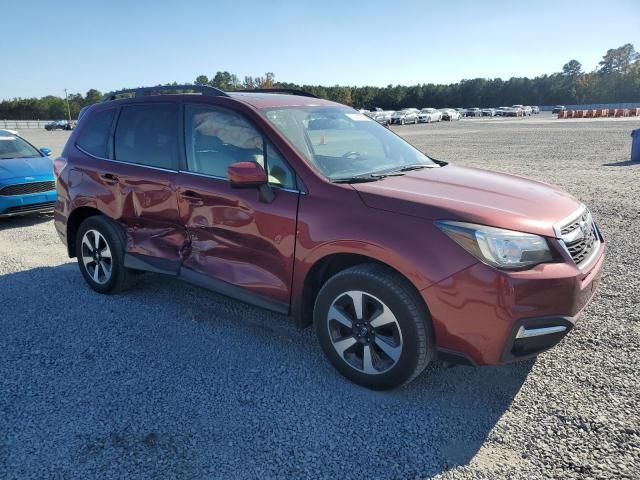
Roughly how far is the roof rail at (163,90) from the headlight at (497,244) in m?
2.28

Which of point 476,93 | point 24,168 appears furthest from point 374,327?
point 476,93

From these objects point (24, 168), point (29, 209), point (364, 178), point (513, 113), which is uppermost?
point (513, 113)

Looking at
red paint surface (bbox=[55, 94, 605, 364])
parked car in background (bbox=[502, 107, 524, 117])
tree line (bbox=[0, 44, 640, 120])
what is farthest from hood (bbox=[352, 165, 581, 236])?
tree line (bbox=[0, 44, 640, 120])

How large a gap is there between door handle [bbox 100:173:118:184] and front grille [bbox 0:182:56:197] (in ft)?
14.4

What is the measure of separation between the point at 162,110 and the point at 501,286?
10.6ft

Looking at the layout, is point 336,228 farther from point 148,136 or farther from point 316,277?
point 148,136

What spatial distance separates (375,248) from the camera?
302cm

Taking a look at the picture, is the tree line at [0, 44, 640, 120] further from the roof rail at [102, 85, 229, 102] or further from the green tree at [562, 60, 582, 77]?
the roof rail at [102, 85, 229, 102]

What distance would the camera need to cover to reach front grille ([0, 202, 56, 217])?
26.6 feet

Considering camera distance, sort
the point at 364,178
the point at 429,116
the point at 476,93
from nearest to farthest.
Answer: the point at 364,178
the point at 429,116
the point at 476,93

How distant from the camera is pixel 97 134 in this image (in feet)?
16.5

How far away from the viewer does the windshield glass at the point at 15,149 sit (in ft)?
30.1

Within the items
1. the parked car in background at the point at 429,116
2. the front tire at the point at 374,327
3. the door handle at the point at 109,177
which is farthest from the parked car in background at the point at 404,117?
the front tire at the point at 374,327

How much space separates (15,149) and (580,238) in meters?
9.79
